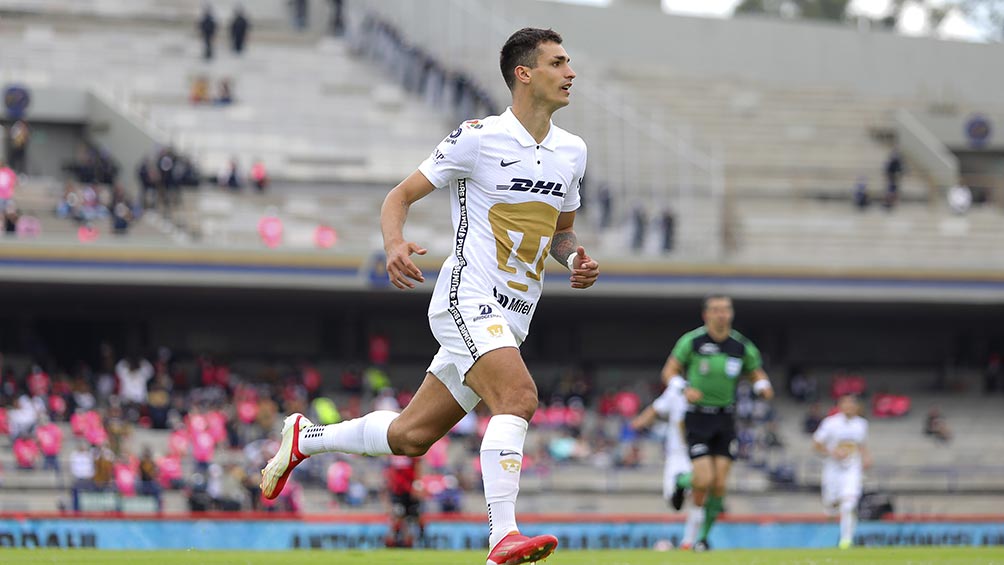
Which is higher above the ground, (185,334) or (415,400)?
(415,400)

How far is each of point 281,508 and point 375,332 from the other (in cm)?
1414

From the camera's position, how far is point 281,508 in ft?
83.3

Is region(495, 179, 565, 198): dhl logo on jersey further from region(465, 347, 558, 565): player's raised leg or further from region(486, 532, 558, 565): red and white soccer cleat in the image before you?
region(486, 532, 558, 565): red and white soccer cleat

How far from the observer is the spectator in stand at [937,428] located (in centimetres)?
3725

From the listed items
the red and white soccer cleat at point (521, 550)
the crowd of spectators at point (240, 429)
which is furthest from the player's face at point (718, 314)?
the crowd of spectators at point (240, 429)

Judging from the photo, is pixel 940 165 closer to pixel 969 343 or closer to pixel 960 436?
pixel 969 343

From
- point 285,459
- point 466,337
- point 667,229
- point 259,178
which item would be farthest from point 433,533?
point 259,178

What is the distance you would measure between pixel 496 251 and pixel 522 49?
3.90 ft

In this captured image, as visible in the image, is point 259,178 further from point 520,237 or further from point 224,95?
point 520,237

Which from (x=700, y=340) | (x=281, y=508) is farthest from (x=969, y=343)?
(x=700, y=340)

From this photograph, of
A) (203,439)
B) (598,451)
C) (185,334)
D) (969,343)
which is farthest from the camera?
(969,343)

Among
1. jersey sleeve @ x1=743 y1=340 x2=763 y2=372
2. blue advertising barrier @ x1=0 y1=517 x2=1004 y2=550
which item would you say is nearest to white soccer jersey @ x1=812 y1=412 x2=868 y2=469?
blue advertising barrier @ x1=0 y1=517 x2=1004 y2=550

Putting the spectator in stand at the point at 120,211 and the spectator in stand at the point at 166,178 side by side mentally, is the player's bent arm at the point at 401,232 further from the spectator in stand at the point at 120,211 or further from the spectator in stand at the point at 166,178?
the spectator in stand at the point at 166,178

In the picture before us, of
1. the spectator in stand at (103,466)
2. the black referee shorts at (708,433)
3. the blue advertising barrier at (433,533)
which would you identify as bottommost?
the spectator in stand at (103,466)
